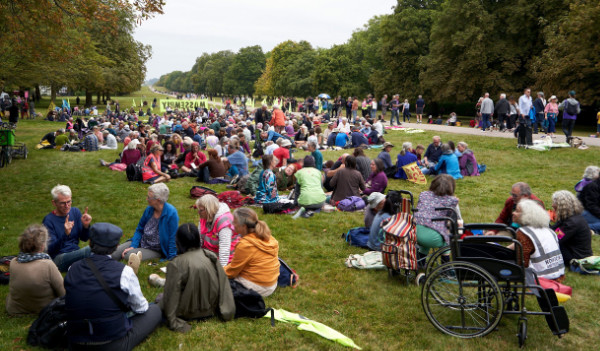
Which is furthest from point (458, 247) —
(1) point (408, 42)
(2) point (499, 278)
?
(1) point (408, 42)

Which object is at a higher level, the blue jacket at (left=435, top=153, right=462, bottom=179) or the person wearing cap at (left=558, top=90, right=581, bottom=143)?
the person wearing cap at (left=558, top=90, right=581, bottom=143)

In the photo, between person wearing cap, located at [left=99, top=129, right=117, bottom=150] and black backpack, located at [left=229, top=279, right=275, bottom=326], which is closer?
black backpack, located at [left=229, top=279, right=275, bottom=326]

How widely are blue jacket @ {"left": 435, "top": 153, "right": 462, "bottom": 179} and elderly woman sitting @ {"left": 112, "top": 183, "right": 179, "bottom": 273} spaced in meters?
8.73

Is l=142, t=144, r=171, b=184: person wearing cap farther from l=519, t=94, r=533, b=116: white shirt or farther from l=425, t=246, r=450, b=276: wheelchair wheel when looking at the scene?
l=519, t=94, r=533, b=116: white shirt

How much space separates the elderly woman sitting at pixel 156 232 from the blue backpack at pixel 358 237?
9.76ft

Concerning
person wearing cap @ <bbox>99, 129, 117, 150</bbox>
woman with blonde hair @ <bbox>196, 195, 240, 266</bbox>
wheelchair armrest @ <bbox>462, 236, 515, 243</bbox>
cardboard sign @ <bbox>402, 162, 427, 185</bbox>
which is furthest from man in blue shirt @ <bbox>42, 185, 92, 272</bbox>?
person wearing cap @ <bbox>99, 129, 117, 150</bbox>

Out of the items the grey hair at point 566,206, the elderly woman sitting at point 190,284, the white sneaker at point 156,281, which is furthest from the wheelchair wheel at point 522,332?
the white sneaker at point 156,281

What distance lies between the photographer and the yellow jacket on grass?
526cm

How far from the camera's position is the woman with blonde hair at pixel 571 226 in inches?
233

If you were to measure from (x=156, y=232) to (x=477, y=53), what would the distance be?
28.4 m

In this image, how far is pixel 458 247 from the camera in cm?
472

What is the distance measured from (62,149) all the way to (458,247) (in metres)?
18.8

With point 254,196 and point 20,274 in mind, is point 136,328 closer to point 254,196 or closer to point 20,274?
point 20,274

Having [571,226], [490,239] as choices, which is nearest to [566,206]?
[571,226]
